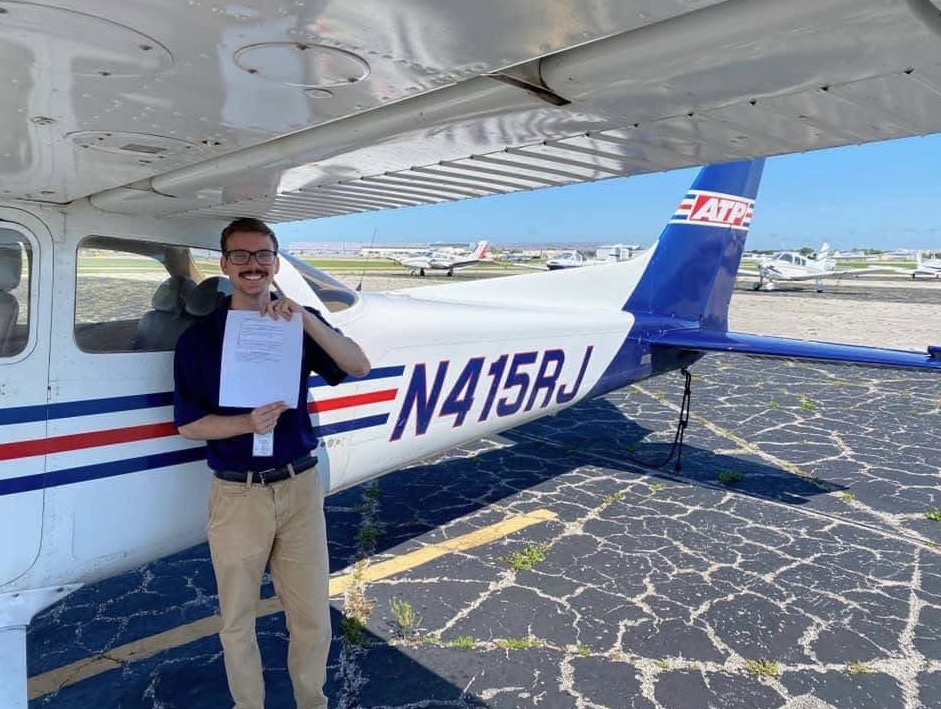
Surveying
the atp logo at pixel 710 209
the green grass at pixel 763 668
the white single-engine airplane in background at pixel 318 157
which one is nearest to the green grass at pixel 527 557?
the white single-engine airplane in background at pixel 318 157

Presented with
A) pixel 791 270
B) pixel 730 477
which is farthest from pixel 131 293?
pixel 791 270

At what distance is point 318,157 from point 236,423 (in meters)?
0.91

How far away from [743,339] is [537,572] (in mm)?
2815

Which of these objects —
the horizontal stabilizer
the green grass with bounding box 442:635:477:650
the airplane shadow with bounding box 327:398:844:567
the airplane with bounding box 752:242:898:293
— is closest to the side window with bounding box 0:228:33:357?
the green grass with bounding box 442:635:477:650

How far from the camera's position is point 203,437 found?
230 cm

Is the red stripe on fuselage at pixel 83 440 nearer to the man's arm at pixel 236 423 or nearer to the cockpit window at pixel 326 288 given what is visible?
the man's arm at pixel 236 423

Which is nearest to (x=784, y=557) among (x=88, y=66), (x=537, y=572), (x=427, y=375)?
(x=537, y=572)

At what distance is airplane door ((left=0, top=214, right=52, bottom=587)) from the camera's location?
2.24 m

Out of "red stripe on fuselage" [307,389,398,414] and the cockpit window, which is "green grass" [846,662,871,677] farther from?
the cockpit window

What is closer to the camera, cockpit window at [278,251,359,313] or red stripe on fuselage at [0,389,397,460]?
red stripe on fuselage at [0,389,397,460]

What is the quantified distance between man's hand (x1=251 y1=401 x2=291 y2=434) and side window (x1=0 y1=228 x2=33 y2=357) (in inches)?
31.8

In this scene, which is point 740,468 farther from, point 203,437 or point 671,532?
point 203,437

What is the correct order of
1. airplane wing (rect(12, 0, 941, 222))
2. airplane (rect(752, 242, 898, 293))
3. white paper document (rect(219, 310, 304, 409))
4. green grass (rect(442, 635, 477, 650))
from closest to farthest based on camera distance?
airplane wing (rect(12, 0, 941, 222))
white paper document (rect(219, 310, 304, 409))
green grass (rect(442, 635, 477, 650))
airplane (rect(752, 242, 898, 293))

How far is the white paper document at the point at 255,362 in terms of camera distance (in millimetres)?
2234
